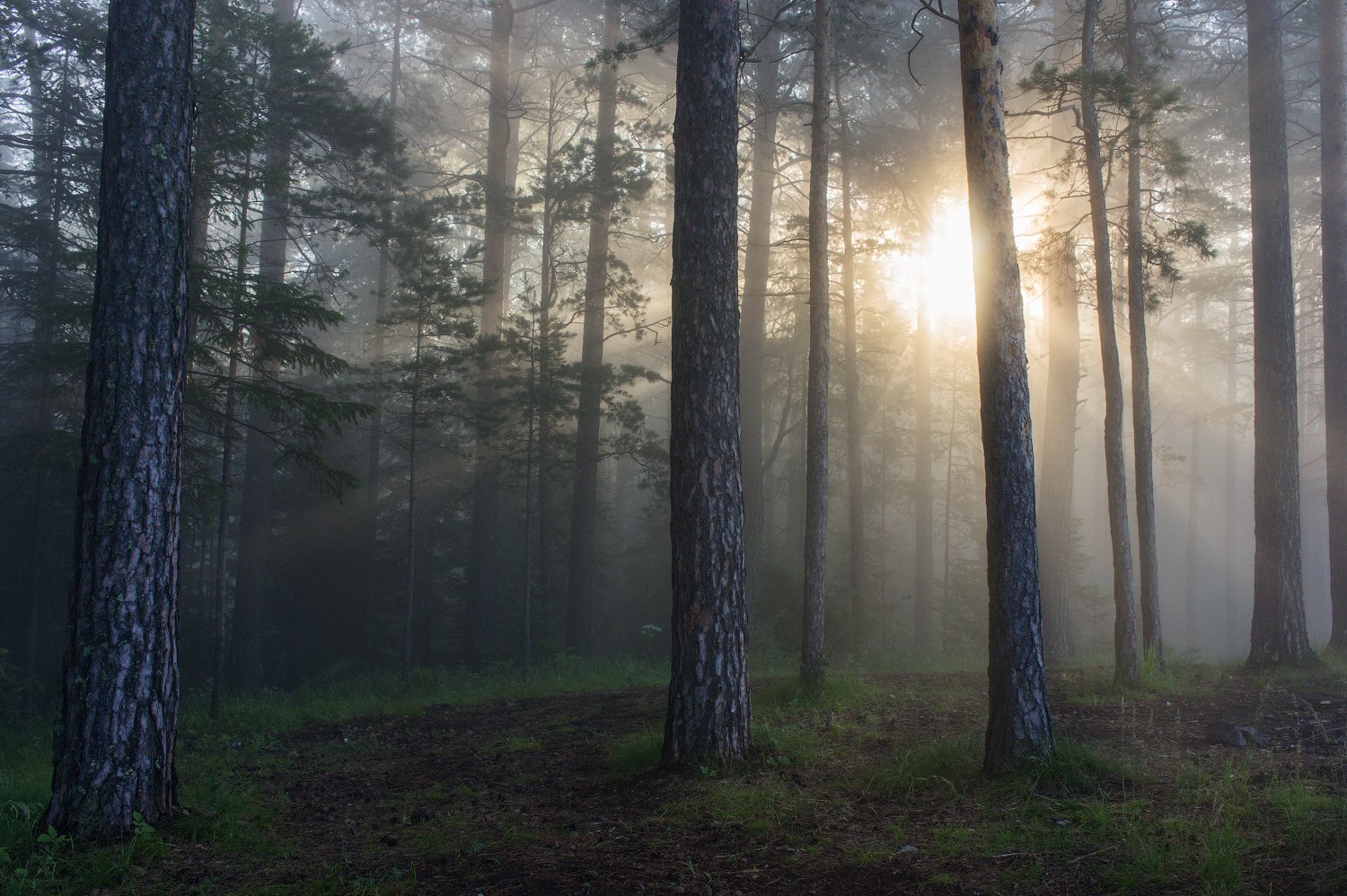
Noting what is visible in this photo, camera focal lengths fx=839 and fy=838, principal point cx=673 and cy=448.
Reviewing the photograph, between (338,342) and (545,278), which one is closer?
(545,278)

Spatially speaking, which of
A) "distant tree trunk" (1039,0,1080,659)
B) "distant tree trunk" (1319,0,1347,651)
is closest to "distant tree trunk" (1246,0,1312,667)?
"distant tree trunk" (1319,0,1347,651)

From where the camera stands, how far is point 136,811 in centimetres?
514

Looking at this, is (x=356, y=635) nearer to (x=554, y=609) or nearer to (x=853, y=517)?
(x=554, y=609)

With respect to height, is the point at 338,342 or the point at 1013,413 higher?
the point at 338,342

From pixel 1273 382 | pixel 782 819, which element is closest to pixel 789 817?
pixel 782 819

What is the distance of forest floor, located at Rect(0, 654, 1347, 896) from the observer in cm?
439

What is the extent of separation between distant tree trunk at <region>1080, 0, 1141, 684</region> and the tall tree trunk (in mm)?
12092

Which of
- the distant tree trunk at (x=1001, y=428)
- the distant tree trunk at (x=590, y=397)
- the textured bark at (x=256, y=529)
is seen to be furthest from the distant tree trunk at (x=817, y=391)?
the textured bark at (x=256, y=529)

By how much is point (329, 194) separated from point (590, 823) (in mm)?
13170

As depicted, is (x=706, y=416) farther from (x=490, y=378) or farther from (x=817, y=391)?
(x=490, y=378)

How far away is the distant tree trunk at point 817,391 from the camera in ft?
31.8

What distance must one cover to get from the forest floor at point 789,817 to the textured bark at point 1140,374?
2.29 metres

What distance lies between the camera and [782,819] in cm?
539

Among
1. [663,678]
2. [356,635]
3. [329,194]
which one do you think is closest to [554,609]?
[356,635]
